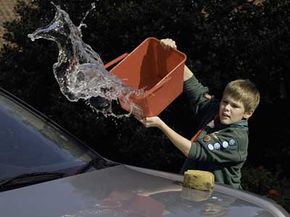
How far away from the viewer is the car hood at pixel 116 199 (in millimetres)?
2658

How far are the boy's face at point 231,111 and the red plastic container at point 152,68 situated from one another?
0.28m

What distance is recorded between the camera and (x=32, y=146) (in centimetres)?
347

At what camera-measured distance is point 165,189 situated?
10.5ft

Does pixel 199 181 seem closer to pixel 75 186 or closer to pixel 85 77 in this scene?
pixel 75 186

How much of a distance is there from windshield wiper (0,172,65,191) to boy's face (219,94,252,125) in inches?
45.0

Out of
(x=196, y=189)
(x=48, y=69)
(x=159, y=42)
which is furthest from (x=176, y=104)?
(x=196, y=189)

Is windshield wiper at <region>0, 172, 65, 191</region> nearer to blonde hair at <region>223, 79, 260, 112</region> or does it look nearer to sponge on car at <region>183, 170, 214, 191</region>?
sponge on car at <region>183, 170, 214, 191</region>

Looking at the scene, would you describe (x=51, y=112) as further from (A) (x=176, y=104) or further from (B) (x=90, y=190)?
(B) (x=90, y=190)

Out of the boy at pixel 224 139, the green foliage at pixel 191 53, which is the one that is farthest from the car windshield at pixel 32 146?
the green foliage at pixel 191 53

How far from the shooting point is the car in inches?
107

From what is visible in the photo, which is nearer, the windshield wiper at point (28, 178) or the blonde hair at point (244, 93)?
the windshield wiper at point (28, 178)

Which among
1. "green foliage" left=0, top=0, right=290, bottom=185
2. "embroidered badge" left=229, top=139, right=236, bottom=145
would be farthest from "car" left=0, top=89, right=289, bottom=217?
"green foliage" left=0, top=0, right=290, bottom=185

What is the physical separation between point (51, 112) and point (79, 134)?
39 centimetres

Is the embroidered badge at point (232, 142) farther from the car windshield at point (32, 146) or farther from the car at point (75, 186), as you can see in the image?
the car windshield at point (32, 146)
